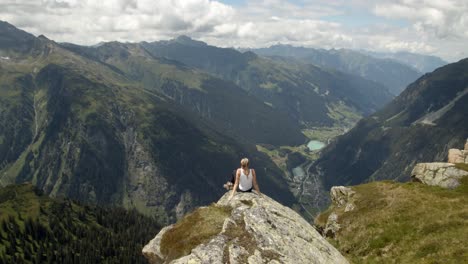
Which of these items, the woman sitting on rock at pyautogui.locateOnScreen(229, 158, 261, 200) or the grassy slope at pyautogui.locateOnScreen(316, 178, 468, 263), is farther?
the woman sitting on rock at pyautogui.locateOnScreen(229, 158, 261, 200)

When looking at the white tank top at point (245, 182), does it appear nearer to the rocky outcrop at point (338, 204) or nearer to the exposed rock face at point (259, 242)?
the exposed rock face at point (259, 242)

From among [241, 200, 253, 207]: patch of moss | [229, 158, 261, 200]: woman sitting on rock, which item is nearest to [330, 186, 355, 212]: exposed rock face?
[229, 158, 261, 200]: woman sitting on rock

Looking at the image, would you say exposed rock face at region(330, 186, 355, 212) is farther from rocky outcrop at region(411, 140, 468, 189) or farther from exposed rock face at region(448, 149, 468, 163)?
exposed rock face at region(448, 149, 468, 163)

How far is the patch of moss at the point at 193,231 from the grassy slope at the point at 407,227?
18.0 m

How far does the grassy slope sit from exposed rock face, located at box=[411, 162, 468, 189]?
7.33 m

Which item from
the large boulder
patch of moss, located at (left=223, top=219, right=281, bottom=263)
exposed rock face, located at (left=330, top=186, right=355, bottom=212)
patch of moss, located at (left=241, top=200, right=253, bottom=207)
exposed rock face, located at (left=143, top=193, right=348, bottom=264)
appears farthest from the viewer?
the large boulder

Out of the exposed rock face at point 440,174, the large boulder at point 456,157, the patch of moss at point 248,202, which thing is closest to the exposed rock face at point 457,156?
the large boulder at point 456,157

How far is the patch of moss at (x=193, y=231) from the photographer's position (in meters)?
34.9

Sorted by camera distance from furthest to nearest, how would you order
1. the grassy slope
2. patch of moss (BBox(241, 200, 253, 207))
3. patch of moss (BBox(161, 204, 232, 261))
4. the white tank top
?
the white tank top < the grassy slope < patch of moss (BBox(241, 200, 253, 207)) < patch of moss (BBox(161, 204, 232, 261))

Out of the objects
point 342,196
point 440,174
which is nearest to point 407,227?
point 342,196

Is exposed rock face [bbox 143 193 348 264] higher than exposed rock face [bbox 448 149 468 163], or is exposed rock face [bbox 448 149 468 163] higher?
exposed rock face [bbox 143 193 348 264]

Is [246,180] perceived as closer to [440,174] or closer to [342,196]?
[342,196]

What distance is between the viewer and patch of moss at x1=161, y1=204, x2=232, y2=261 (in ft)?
115

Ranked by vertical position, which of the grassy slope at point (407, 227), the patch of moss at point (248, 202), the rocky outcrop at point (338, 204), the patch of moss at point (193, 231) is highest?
the patch of moss at point (248, 202)
